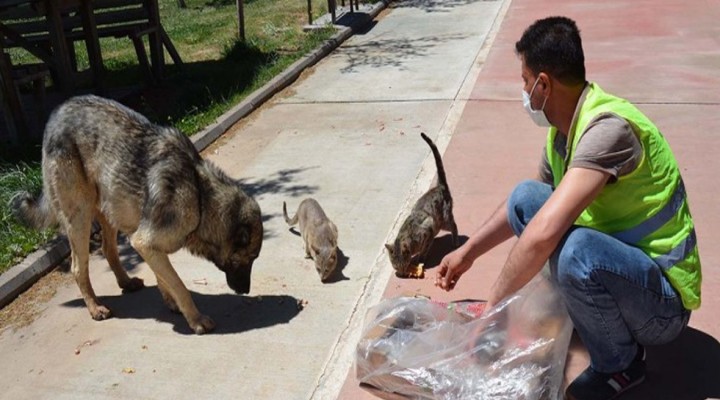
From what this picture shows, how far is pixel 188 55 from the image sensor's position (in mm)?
13258

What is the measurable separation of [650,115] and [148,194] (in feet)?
18.8

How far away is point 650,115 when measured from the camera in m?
7.99

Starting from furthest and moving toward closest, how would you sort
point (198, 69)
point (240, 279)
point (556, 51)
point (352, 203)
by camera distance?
point (198, 69), point (352, 203), point (240, 279), point (556, 51)

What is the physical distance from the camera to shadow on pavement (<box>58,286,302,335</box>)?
183 inches

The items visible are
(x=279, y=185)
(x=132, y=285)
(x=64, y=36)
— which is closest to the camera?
(x=132, y=285)

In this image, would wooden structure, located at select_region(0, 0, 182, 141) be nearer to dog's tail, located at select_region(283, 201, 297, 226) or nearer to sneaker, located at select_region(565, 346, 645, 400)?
dog's tail, located at select_region(283, 201, 297, 226)

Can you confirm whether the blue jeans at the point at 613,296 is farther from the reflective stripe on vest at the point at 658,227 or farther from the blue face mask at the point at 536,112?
the blue face mask at the point at 536,112

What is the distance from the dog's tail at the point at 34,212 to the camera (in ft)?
16.0

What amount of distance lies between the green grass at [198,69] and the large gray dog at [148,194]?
1.38 m

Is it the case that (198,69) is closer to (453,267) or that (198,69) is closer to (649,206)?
(453,267)

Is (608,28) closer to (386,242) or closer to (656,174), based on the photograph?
(386,242)

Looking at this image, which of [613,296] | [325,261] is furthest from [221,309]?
[613,296]

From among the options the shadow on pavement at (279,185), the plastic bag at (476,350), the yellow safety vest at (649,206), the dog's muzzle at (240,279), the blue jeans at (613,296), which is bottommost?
the shadow on pavement at (279,185)

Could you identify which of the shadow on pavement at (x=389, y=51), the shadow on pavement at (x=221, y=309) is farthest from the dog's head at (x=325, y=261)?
the shadow on pavement at (x=389, y=51)
